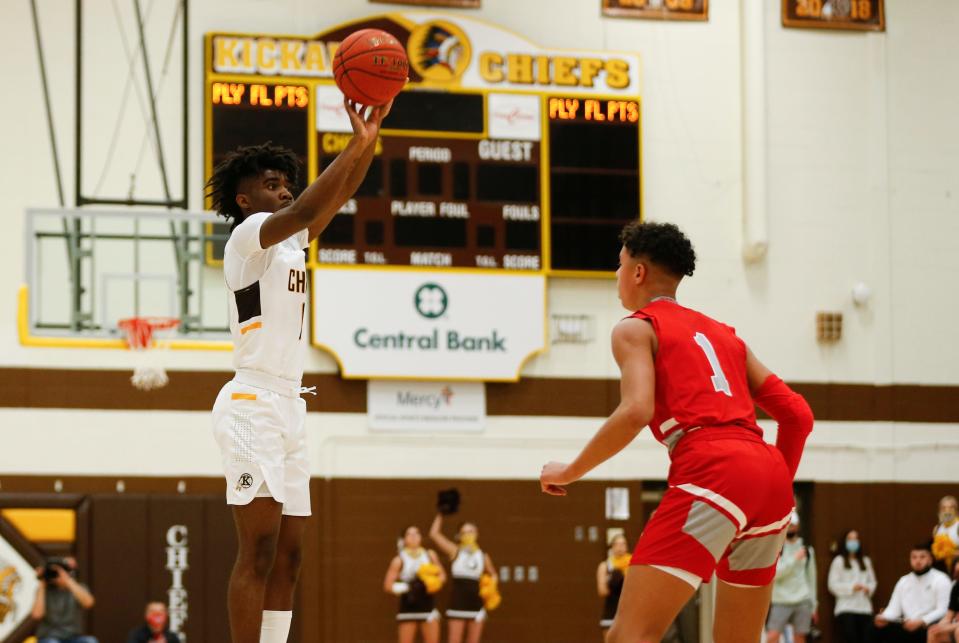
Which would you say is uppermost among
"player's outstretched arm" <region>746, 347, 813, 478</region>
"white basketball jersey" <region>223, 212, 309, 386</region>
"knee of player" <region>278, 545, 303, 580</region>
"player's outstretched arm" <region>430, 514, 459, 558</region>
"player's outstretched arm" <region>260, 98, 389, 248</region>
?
"player's outstretched arm" <region>260, 98, 389, 248</region>

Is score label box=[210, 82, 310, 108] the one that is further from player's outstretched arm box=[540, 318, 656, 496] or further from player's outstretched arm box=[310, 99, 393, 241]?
player's outstretched arm box=[540, 318, 656, 496]

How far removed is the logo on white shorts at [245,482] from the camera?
16.2ft

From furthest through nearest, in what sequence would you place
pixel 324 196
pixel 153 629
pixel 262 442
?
pixel 153 629, pixel 262 442, pixel 324 196

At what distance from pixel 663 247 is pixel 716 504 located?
97cm

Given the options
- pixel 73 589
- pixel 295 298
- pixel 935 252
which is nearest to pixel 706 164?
pixel 935 252

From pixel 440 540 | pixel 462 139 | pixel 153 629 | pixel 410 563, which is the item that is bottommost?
→ pixel 153 629

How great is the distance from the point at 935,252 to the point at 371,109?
13.1 meters

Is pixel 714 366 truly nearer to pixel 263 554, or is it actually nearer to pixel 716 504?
pixel 716 504

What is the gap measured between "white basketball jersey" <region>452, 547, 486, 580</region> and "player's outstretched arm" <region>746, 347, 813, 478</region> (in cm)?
998

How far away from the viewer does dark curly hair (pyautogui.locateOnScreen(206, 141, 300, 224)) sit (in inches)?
211

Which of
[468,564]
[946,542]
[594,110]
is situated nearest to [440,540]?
[468,564]

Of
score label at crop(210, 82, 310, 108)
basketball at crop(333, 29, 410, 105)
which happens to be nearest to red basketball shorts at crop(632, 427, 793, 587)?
basketball at crop(333, 29, 410, 105)

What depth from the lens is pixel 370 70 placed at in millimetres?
5133

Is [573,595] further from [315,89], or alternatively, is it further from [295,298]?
[295,298]
